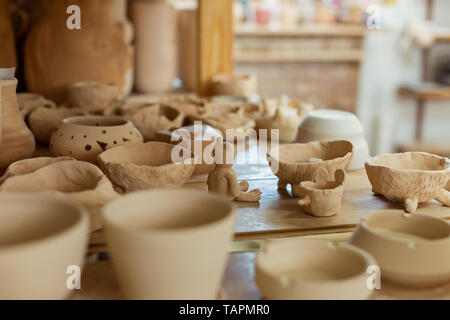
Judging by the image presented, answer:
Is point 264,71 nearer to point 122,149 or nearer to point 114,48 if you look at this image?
point 114,48

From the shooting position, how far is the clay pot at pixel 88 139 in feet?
4.93

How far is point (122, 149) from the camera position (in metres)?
1.42

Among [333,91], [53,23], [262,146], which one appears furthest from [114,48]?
[333,91]

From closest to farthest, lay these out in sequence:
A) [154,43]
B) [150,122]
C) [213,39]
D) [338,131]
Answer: [338,131]
[150,122]
[213,39]
[154,43]

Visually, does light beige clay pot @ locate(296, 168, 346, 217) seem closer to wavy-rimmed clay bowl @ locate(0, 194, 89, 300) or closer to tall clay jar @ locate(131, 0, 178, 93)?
wavy-rimmed clay bowl @ locate(0, 194, 89, 300)

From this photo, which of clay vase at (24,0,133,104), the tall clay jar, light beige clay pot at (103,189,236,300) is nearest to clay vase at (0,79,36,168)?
light beige clay pot at (103,189,236,300)

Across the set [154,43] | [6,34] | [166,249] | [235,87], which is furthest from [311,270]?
[154,43]

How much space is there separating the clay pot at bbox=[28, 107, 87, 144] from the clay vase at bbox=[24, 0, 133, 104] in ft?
2.87

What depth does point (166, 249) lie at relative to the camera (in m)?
0.77

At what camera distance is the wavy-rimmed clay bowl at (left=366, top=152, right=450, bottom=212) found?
126 centimetres

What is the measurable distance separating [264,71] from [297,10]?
2.06 feet

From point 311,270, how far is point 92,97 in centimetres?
159

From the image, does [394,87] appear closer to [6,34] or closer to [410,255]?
[6,34]

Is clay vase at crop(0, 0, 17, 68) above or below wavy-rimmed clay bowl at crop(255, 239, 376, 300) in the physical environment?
above
